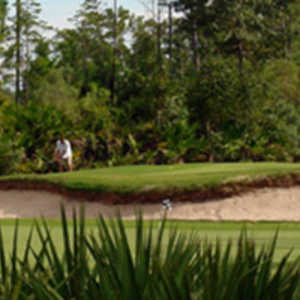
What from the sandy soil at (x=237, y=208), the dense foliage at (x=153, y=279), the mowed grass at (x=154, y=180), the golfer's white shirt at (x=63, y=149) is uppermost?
the golfer's white shirt at (x=63, y=149)

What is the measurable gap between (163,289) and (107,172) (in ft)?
54.4

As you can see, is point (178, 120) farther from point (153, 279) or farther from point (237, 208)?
point (153, 279)

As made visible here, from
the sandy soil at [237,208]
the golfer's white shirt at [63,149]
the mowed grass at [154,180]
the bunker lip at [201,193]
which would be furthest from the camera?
the golfer's white shirt at [63,149]

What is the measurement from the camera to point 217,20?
46.8 m

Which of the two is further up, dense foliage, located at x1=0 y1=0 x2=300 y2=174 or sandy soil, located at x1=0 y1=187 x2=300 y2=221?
dense foliage, located at x1=0 y1=0 x2=300 y2=174

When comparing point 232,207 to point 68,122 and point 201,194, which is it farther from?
point 68,122

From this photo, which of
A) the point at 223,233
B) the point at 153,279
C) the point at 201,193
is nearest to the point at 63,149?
the point at 201,193

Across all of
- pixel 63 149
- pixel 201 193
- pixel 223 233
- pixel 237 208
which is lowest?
pixel 237 208

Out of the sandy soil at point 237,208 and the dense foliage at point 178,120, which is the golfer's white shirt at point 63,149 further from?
the sandy soil at point 237,208

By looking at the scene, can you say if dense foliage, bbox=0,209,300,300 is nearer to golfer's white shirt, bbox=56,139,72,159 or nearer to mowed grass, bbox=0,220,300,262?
mowed grass, bbox=0,220,300,262

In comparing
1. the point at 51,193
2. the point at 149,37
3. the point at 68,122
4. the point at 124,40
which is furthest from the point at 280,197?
the point at 124,40

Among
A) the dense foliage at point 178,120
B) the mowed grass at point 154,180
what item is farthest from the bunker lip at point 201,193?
the dense foliage at point 178,120

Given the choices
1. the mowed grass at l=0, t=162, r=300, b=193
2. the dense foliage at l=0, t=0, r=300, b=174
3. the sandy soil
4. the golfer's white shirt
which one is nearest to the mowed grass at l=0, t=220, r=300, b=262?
the sandy soil

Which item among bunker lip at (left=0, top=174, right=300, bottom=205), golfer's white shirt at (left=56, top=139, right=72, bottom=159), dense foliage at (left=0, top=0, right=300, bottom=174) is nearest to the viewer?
bunker lip at (left=0, top=174, right=300, bottom=205)
